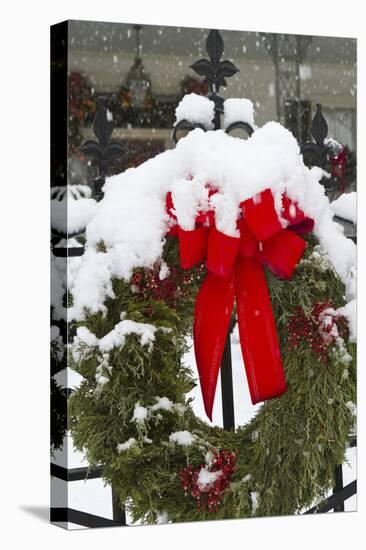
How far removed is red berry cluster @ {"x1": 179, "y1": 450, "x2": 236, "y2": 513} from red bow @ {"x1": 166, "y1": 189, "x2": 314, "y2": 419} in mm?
172

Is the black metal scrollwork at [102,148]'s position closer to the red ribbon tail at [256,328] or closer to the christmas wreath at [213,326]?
the christmas wreath at [213,326]

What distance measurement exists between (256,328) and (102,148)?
85cm

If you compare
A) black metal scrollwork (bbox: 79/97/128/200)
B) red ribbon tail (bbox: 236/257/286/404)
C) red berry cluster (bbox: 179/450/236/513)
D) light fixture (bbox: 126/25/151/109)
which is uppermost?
light fixture (bbox: 126/25/151/109)

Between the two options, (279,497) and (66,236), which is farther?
(279,497)

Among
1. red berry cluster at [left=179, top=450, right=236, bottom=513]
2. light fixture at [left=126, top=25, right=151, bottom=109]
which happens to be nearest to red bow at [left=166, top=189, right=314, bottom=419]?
red berry cluster at [left=179, top=450, right=236, bottom=513]

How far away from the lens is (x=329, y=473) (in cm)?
472

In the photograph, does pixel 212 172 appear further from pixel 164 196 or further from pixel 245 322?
pixel 245 322

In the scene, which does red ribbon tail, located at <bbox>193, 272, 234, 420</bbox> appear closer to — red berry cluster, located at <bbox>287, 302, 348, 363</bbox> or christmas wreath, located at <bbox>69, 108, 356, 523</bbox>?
christmas wreath, located at <bbox>69, 108, 356, 523</bbox>

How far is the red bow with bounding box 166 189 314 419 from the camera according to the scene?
441 cm

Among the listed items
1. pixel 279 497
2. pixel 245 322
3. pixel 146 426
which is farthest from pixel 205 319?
pixel 279 497

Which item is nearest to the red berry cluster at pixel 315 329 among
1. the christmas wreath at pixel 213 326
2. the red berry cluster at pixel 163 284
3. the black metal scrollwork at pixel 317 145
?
the christmas wreath at pixel 213 326

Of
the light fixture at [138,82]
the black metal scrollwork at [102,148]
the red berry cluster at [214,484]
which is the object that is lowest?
the red berry cluster at [214,484]

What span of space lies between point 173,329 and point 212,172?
1.89ft

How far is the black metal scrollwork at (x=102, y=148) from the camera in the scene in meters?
4.34
